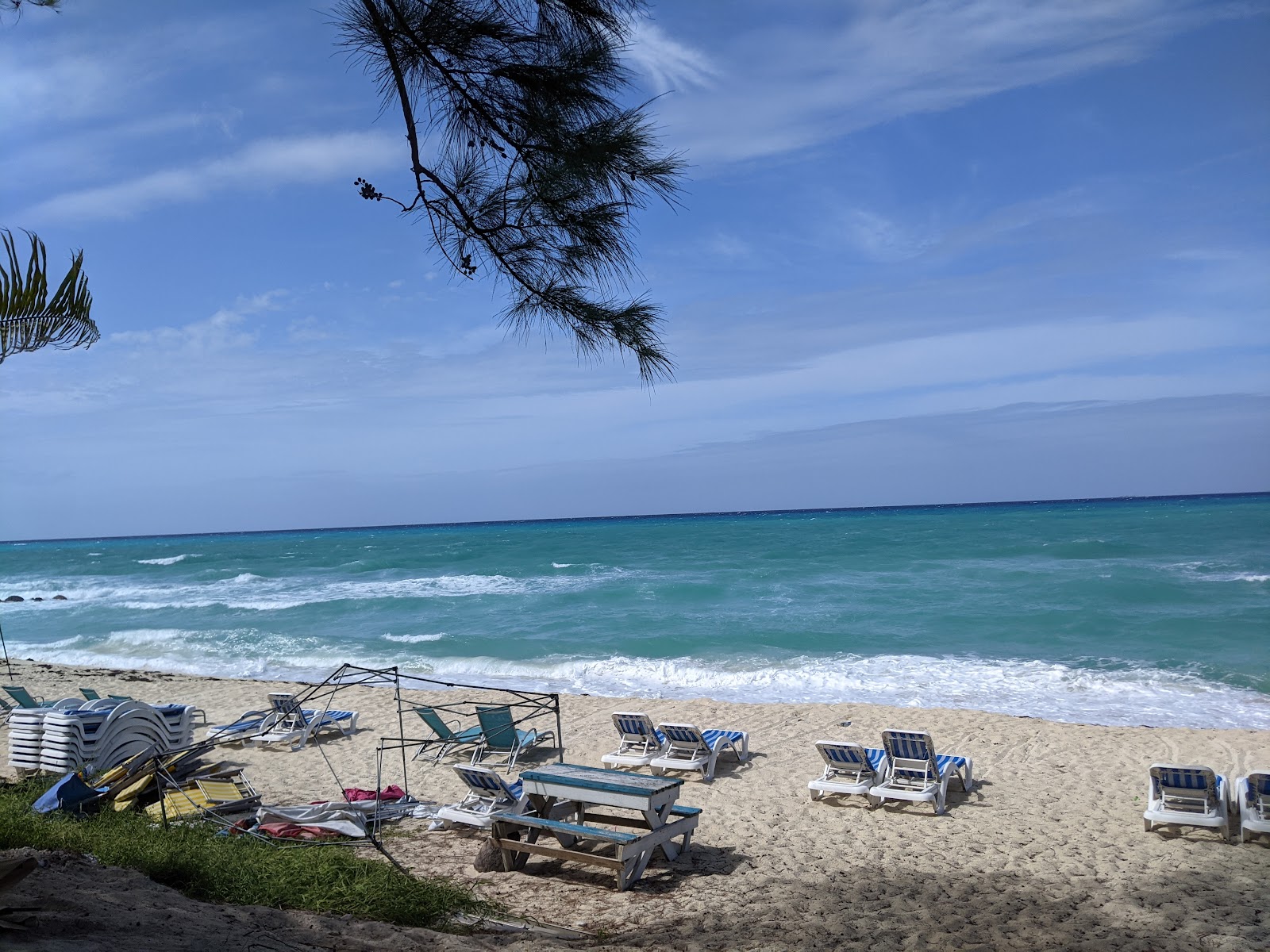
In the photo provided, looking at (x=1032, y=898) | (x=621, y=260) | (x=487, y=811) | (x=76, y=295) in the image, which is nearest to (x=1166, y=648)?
(x=1032, y=898)

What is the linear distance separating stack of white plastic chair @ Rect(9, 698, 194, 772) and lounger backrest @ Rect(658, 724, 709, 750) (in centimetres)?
487

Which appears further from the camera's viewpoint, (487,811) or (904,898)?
(487,811)

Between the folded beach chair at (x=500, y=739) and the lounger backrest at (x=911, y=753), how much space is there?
12.5 feet

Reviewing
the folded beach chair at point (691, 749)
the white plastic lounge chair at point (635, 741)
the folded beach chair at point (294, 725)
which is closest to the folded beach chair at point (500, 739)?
the white plastic lounge chair at point (635, 741)

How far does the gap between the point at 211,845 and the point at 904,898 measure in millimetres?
4266

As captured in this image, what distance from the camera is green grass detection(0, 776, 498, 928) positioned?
4762 mm

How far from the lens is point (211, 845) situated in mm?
5578

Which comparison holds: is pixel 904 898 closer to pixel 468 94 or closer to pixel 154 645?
pixel 468 94

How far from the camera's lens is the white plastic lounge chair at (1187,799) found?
23.3 ft

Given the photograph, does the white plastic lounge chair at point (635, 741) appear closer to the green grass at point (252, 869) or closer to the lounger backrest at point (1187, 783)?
the green grass at point (252, 869)

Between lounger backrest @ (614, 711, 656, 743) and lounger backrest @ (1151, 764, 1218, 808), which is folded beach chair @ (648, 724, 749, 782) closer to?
lounger backrest @ (614, 711, 656, 743)

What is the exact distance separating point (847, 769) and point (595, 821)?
2632 mm

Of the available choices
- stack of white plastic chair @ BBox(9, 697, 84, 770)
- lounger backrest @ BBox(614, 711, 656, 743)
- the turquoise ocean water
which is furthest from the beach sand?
the turquoise ocean water

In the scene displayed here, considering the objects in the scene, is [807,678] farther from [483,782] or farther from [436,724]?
[483,782]
